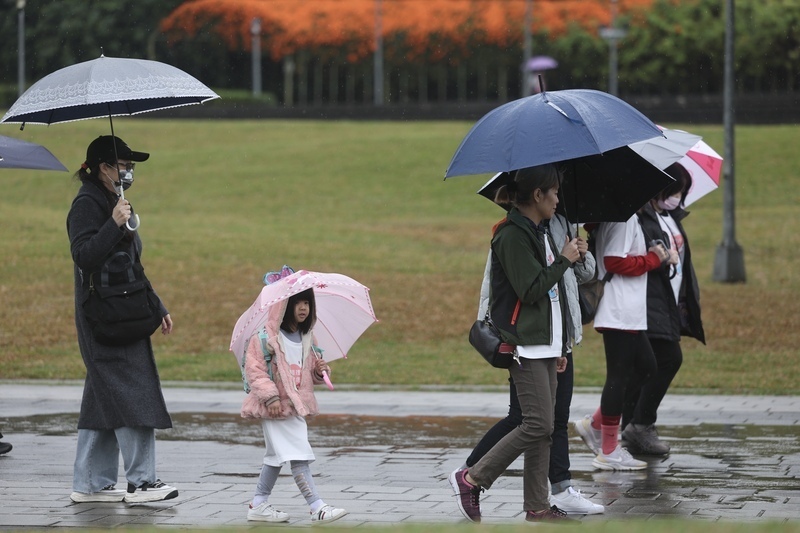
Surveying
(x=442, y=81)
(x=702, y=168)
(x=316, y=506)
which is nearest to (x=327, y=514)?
(x=316, y=506)

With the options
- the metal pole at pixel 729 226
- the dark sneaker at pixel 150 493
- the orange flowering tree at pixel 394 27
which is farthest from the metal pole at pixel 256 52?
the dark sneaker at pixel 150 493

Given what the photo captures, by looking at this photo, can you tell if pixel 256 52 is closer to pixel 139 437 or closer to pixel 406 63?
pixel 406 63

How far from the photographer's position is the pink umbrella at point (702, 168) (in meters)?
8.80

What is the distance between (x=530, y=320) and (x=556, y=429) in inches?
31.5

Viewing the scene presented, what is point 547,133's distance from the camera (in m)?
6.11

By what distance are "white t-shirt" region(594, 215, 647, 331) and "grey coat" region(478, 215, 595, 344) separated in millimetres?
1156

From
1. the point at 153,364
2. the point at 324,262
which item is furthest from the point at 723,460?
the point at 324,262

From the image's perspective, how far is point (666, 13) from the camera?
69.4m

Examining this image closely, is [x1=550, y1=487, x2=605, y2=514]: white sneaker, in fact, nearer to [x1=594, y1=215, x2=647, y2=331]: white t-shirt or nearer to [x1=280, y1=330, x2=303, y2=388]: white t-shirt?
[x1=280, y1=330, x2=303, y2=388]: white t-shirt

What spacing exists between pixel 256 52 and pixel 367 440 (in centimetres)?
6145

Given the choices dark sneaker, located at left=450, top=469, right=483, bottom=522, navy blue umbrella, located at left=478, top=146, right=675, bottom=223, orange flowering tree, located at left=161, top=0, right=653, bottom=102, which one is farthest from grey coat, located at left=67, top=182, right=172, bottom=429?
orange flowering tree, located at left=161, top=0, right=653, bottom=102

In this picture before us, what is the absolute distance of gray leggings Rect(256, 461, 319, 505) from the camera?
6469mm

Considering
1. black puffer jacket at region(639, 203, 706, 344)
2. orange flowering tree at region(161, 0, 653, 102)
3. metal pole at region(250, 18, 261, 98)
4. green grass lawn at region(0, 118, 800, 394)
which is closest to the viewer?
black puffer jacket at region(639, 203, 706, 344)

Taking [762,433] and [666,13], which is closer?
[762,433]
